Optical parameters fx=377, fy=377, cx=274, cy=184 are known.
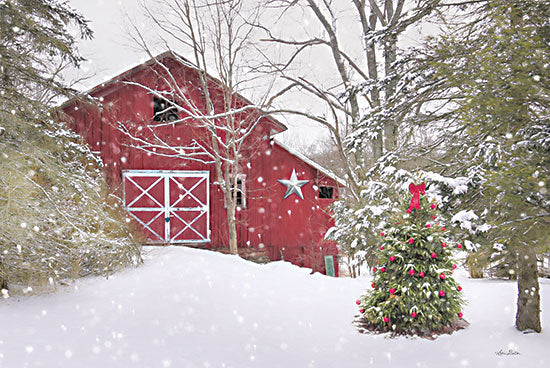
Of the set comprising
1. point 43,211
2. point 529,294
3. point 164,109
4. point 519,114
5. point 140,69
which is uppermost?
point 140,69

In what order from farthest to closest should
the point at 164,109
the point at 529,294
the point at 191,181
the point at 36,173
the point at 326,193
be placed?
the point at 326,193 < the point at 164,109 < the point at 191,181 < the point at 36,173 < the point at 529,294

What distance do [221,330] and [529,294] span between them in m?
4.16

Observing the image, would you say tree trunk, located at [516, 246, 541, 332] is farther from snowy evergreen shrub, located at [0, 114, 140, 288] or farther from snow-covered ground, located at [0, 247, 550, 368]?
snowy evergreen shrub, located at [0, 114, 140, 288]

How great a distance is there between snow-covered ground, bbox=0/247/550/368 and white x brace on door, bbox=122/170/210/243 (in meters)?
4.16

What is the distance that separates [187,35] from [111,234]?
6.81 meters

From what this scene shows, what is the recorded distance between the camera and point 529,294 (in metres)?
4.92

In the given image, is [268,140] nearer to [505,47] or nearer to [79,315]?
[79,315]

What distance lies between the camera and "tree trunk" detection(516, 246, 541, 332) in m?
4.92

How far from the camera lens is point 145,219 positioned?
12.1 meters

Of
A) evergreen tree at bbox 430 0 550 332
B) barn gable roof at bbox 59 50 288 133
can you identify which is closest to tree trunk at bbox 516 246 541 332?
evergreen tree at bbox 430 0 550 332

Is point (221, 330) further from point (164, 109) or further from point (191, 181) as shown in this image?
point (164, 109)

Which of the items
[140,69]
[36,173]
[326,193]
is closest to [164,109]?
[140,69]

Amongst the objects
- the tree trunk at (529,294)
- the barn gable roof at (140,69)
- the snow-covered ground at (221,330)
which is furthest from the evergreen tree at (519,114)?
the barn gable roof at (140,69)

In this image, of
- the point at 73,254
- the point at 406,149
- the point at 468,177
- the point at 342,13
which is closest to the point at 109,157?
the point at 73,254
